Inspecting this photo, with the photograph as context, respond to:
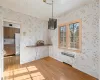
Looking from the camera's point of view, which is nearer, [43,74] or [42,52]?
[43,74]

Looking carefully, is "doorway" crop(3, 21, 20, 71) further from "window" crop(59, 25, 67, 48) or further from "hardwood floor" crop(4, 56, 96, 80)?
"window" crop(59, 25, 67, 48)

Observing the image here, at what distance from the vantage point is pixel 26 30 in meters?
3.82

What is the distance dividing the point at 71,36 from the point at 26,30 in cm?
234

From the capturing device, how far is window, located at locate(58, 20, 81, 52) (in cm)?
311

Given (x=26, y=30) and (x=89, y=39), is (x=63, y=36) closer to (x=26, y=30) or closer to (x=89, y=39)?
(x=89, y=39)

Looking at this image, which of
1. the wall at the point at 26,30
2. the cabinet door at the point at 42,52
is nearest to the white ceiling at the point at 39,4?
the wall at the point at 26,30

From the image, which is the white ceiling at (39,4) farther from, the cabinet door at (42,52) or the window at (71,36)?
the cabinet door at (42,52)

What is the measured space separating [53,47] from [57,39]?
653 millimetres

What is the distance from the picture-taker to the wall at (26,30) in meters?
3.31

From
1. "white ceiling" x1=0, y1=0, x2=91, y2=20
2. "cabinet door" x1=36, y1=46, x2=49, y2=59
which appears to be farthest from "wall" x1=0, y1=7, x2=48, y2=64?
"white ceiling" x1=0, y1=0, x2=91, y2=20

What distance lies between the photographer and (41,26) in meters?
4.59

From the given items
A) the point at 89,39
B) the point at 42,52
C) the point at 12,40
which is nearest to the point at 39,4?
the point at 89,39

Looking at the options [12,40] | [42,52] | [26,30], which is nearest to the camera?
[26,30]

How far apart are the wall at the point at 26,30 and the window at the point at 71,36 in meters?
1.37
